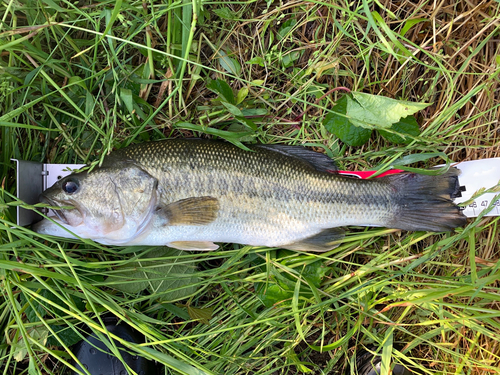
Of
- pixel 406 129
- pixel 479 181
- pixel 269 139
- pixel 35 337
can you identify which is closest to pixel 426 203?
pixel 479 181

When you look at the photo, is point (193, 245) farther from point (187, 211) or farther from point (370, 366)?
point (370, 366)

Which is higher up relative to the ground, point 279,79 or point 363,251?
point 279,79

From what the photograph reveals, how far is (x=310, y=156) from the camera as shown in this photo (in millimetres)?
2488

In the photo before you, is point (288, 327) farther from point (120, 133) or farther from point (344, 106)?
point (120, 133)

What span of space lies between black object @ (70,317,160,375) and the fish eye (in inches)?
41.4

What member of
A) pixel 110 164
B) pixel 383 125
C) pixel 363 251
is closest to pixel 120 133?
pixel 110 164

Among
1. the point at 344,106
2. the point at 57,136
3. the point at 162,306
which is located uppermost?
the point at 344,106

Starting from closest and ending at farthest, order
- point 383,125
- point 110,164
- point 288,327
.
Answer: point 110,164 < point 383,125 < point 288,327

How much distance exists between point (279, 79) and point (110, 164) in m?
1.47

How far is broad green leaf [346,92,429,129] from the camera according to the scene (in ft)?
7.60

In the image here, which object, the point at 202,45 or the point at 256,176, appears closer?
the point at 256,176

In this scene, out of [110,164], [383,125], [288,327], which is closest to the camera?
[110,164]

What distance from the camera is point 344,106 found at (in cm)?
244

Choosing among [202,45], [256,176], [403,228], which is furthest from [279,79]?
[403,228]
